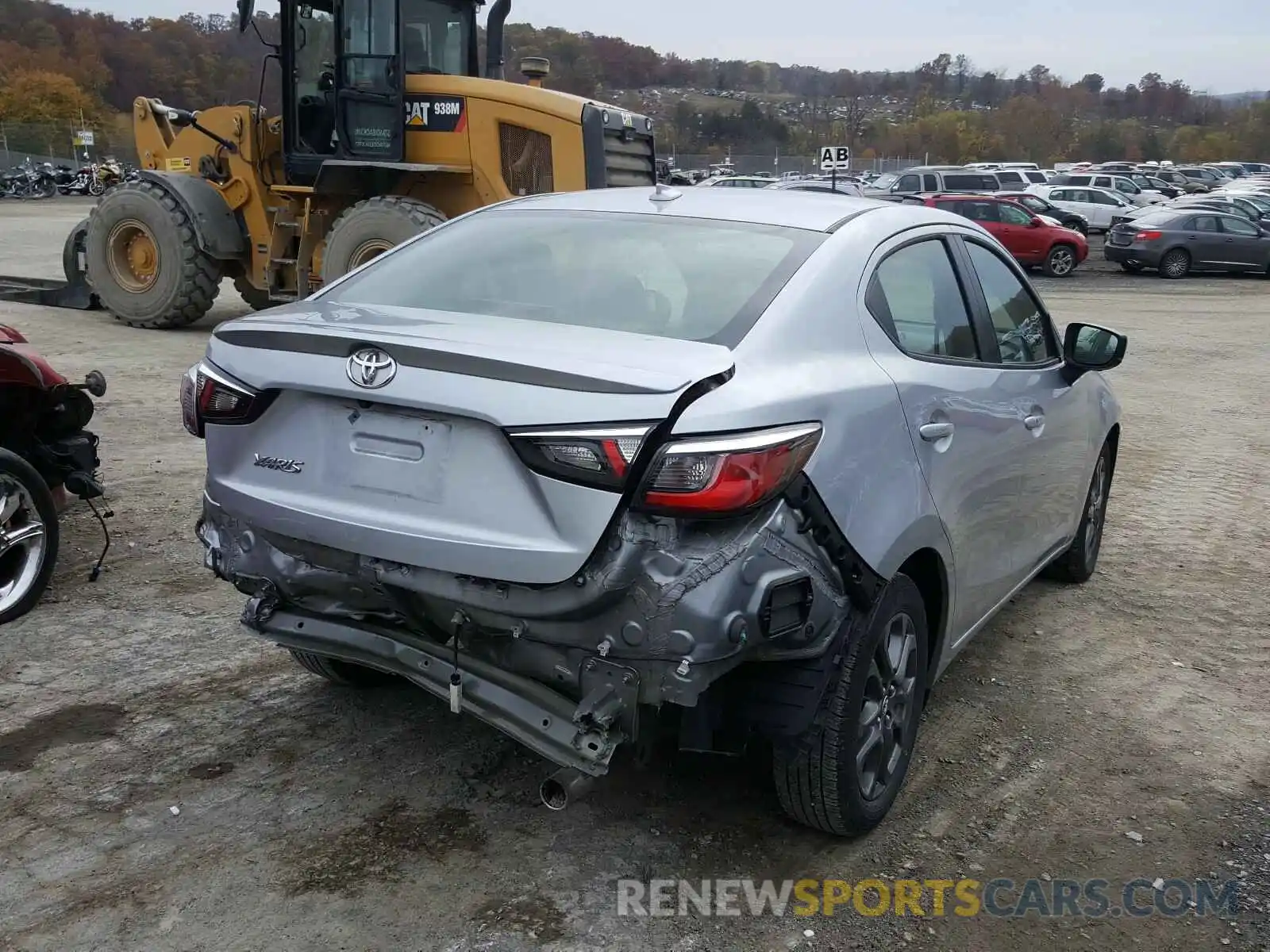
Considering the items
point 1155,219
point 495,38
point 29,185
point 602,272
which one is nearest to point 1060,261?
point 1155,219

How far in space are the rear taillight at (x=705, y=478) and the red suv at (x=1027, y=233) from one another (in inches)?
957

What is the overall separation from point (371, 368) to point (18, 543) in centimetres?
253

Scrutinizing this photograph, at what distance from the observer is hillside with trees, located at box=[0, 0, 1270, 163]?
53625 millimetres

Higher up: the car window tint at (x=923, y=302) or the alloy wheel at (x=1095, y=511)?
the car window tint at (x=923, y=302)

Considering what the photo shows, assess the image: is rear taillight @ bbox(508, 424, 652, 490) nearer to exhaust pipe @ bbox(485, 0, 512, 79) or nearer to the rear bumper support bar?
the rear bumper support bar

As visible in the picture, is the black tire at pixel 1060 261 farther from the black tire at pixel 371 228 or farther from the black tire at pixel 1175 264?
the black tire at pixel 371 228

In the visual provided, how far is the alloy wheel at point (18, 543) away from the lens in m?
4.63

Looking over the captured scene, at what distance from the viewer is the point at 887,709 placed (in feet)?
11.3

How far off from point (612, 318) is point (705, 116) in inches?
4338

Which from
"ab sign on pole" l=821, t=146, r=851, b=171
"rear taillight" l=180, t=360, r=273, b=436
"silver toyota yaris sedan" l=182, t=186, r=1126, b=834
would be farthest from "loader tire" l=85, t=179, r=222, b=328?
"ab sign on pole" l=821, t=146, r=851, b=171

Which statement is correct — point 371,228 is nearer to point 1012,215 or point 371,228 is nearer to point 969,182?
point 1012,215

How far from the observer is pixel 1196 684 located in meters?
4.64

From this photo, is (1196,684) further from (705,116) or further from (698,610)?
(705,116)

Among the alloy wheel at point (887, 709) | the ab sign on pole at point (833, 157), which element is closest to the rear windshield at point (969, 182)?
the ab sign on pole at point (833, 157)
